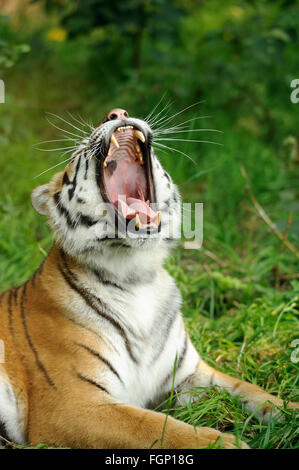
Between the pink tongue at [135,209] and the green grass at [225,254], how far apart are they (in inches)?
32.0

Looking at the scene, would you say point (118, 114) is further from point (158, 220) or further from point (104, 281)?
point (104, 281)

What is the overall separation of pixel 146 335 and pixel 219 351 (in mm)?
732

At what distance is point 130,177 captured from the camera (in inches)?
112

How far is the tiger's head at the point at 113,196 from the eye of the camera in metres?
2.59

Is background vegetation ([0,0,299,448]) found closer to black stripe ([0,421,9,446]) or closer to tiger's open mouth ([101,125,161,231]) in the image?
tiger's open mouth ([101,125,161,231])

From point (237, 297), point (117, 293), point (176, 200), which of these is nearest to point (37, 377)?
point (117, 293)

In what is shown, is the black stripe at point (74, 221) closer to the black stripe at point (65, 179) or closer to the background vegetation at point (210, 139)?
the black stripe at point (65, 179)

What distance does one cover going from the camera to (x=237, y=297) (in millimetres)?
3826

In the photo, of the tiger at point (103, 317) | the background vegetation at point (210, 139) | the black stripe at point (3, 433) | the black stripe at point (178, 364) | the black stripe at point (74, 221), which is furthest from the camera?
the background vegetation at point (210, 139)

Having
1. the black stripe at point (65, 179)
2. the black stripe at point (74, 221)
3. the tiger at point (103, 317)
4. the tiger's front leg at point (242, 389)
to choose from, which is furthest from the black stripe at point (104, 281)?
the tiger's front leg at point (242, 389)

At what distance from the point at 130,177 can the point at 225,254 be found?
61.1 inches

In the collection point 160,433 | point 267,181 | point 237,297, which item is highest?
point 267,181

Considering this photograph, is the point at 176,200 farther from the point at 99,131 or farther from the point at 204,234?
the point at 204,234

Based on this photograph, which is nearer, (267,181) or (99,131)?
(99,131)
